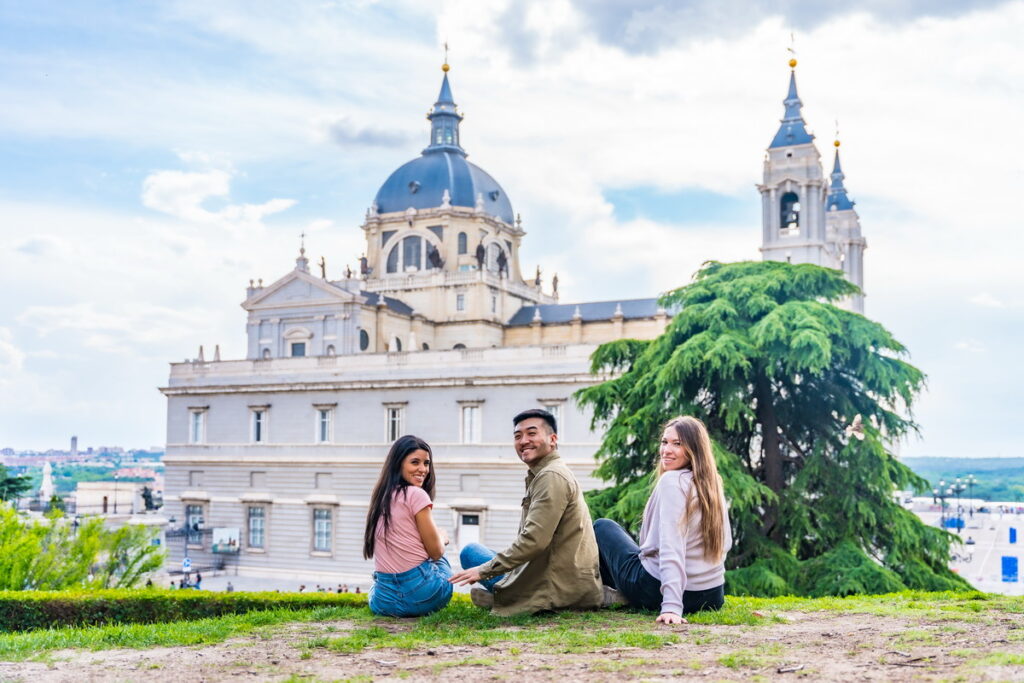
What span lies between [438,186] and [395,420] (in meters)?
19.0

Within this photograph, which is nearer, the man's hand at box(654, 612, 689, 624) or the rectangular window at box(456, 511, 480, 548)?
the man's hand at box(654, 612, 689, 624)

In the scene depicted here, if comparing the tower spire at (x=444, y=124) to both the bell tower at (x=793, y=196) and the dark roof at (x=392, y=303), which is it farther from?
the bell tower at (x=793, y=196)

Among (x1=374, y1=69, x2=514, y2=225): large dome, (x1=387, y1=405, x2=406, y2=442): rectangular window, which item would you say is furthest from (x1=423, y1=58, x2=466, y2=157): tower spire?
(x1=387, y1=405, x2=406, y2=442): rectangular window

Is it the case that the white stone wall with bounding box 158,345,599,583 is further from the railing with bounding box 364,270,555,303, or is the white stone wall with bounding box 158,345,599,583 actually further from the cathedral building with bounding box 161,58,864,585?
the railing with bounding box 364,270,555,303

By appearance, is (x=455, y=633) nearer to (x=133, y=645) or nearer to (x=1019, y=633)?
(x=133, y=645)

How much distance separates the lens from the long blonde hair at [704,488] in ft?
23.2

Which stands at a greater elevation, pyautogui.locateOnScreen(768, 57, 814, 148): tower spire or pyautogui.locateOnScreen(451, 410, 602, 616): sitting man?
pyautogui.locateOnScreen(768, 57, 814, 148): tower spire

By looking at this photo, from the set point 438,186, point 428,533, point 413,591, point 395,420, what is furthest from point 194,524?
point 428,533

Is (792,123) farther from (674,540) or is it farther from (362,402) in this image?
(674,540)

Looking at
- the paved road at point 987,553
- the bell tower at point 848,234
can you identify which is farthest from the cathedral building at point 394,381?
the paved road at point 987,553

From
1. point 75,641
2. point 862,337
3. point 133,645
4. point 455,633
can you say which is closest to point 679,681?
point 455,633

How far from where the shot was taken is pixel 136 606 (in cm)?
1132

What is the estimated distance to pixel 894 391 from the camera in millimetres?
18172

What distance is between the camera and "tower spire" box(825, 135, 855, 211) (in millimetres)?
56625
